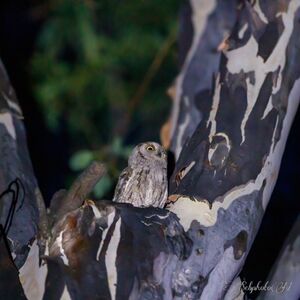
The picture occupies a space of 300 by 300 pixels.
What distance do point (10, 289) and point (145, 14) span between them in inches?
119

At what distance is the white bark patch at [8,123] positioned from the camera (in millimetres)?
2248

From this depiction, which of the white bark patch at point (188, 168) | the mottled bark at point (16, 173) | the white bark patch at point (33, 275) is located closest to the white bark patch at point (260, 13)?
the white bark patch at point (188, 168)

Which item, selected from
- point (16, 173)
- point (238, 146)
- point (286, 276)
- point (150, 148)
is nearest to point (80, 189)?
point (16, 173)

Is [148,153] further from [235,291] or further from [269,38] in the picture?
[235,291]

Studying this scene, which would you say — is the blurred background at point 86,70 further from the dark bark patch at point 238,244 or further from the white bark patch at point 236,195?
the dark bark patch at point 238,244

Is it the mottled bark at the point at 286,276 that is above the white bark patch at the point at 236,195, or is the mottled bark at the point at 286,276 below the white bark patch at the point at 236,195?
below

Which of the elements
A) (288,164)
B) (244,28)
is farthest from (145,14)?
(244,28)

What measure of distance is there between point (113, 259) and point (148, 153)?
2.25 feet

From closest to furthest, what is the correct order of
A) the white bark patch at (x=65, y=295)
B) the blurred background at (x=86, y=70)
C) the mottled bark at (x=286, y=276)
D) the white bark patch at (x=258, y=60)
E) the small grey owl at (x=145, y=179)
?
1. the white bark patch at (x=65, y=295)
2. the mottled bark at (x=286, y=276)
3. the white bark patch at (x=258, y=60)
4. the small grey owl at (x=145, y=179)
5. the blurred background at (x=86, y=70)

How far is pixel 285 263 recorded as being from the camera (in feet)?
7.04

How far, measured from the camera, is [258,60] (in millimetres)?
2256

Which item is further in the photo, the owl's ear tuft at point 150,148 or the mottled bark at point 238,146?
the owl's ear tuft at point 150,148

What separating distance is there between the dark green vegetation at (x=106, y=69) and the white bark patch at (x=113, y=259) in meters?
2.59

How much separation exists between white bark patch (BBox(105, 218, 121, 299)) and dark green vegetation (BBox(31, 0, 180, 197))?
259 centimetres
